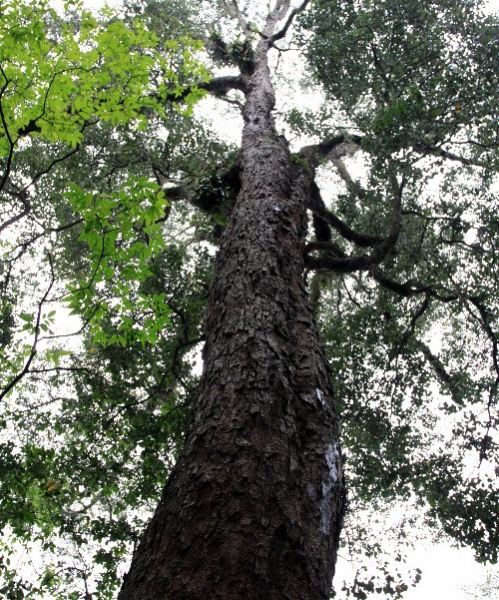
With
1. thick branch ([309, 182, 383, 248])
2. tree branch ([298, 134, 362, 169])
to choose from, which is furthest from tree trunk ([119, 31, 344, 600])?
tree branch ([298, 134, 362, 169])

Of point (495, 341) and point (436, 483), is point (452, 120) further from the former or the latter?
point (436, 483)

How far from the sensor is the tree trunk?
1566 millimetres

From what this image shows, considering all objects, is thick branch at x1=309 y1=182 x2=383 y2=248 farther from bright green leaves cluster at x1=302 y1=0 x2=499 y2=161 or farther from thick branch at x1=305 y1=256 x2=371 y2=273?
bright green leaves cluster at x1=302 y1=0 x2=499 y2=161

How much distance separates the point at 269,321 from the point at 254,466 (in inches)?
42.8

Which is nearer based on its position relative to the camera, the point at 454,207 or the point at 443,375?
the point at 454,207

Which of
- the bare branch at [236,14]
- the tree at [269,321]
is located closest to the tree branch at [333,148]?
the tree at [269,321]

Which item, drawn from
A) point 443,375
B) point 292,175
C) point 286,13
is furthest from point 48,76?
point 286,13

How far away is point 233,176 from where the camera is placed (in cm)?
575

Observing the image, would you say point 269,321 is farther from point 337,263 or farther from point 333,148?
point 333,148

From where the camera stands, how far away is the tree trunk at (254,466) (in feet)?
5.14

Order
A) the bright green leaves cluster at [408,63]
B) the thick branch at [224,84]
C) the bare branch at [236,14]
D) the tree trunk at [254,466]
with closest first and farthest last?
1. the tree trunk at [254,466]
2. the bright green leaves cluster at [408,63]
3. the thick branch at [224,84]
4. the bare branch at [236,14]

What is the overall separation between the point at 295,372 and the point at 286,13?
13714 mm

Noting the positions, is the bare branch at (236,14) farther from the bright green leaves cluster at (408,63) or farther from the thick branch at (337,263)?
the thick branch at (337,263)

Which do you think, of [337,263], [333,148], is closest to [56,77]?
[337,263]
